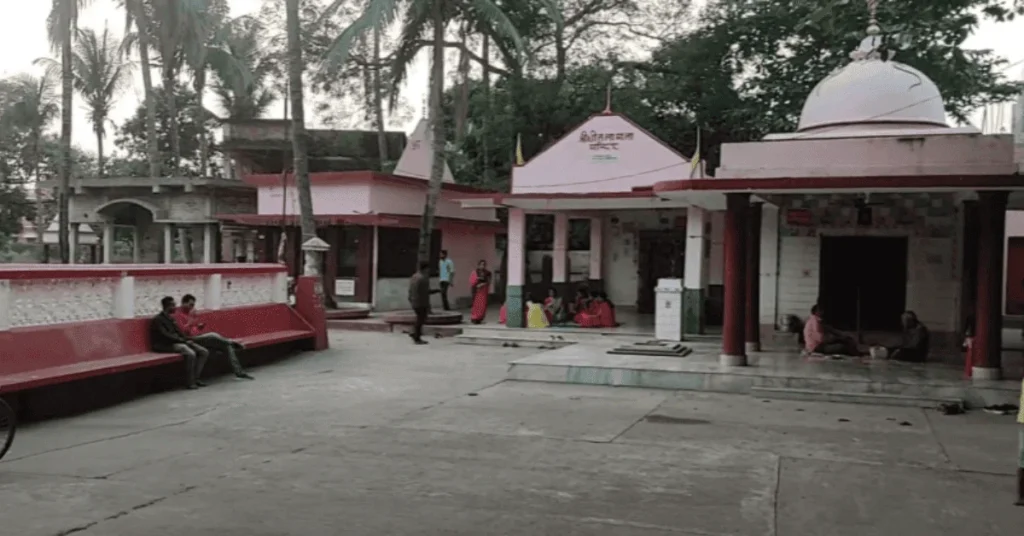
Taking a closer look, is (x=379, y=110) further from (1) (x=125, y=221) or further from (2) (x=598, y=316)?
(2) (x=598, y=316)

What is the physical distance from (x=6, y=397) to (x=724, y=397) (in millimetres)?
8135

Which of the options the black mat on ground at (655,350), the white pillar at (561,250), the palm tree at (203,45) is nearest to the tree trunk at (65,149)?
the palm tree at (203,45)

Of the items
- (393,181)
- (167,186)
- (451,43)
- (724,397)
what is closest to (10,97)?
(167,186)

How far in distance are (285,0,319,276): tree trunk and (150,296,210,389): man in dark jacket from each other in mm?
7180

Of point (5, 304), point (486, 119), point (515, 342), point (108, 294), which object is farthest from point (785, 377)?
point (486, 119)

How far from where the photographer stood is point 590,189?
1872 centimetres

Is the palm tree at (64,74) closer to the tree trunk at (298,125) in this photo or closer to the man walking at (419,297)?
the tree trunk at (298,125)

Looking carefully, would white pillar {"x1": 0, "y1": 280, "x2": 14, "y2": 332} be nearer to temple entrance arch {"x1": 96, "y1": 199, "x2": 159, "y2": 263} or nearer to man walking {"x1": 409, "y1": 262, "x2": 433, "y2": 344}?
man walking {"x1": 409, "y1": 262, "x2": 433, "y2": 344}

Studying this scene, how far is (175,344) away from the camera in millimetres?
11469

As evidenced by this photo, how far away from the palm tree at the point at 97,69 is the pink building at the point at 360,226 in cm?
1341

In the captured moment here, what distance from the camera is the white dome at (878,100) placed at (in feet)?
46.9

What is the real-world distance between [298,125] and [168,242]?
33.5 ft

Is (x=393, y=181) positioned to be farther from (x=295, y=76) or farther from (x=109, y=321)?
(x=109, y=321)

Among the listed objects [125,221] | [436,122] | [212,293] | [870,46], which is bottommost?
[212,293]
